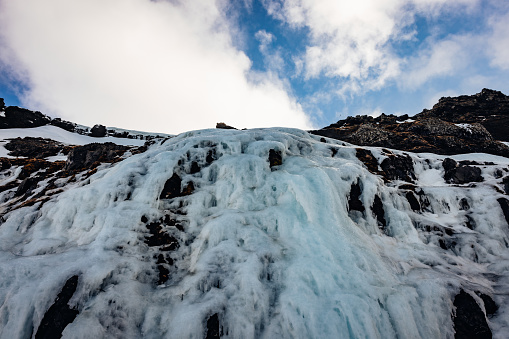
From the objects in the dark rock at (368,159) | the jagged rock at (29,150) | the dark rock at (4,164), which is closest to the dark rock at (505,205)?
the dark rock at (368,159)

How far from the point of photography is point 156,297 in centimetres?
703

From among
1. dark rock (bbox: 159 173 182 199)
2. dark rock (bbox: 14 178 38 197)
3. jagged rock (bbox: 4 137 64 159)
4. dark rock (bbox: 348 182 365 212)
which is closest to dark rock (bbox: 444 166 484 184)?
dark rock (bbox: 348 182 365 212)

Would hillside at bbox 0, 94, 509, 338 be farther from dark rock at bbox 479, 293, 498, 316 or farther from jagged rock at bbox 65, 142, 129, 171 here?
jagged rock at bbox 65, 142, 129, 171

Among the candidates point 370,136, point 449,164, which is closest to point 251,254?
point 449,164

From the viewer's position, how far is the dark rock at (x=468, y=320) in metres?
6.56

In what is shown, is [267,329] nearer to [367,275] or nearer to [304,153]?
[367,275]

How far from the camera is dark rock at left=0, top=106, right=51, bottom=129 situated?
1670 inches

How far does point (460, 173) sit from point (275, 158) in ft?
46.5

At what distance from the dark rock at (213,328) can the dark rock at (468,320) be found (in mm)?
6629

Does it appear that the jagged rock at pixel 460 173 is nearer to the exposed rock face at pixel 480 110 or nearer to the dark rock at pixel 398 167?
the dark rock at pixel 398 167

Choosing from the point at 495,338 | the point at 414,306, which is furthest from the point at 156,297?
the point at 495,338

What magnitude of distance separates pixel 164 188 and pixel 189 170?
2.01m

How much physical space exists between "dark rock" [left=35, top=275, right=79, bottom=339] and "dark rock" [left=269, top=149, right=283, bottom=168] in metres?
9.91

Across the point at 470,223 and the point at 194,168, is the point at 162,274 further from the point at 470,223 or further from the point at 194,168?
the point at 470,223
